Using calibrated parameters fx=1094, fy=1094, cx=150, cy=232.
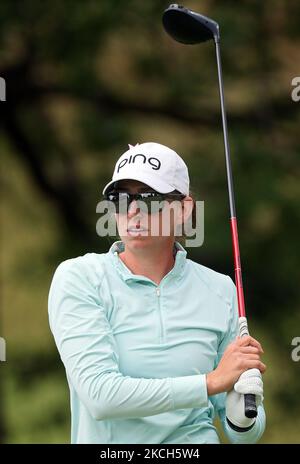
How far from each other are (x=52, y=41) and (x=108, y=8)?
0.40 metres

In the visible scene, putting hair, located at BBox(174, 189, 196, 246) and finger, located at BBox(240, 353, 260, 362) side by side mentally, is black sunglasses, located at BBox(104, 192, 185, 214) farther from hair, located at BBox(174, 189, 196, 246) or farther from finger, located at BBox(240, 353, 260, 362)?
finger, located at BBox(240, 353, 260, 362)

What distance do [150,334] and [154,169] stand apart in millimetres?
342

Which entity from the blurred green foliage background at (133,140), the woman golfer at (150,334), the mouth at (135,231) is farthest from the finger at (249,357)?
the blurred green foliage background at (133,140)

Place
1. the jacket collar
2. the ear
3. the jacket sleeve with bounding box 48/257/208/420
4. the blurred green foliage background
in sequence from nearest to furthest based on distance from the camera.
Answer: the jacket sleeve with bounding box 48/257/208/420, the jacket collar, the ear, the blurred green foliage background

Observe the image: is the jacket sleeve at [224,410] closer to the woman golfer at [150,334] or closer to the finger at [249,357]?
the woman golfer at [150,334]

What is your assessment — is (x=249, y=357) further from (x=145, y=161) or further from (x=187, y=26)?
(x=187, y=26)

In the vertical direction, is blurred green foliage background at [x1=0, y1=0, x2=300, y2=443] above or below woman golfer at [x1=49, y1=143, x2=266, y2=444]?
above

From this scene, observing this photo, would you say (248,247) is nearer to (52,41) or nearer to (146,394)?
(52,41)

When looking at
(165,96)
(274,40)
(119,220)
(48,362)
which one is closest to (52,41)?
(165,96)

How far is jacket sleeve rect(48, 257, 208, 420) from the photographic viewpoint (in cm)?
206

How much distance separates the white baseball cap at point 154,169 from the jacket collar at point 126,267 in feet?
0.41

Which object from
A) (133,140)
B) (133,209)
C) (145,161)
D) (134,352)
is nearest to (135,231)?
(133,209)

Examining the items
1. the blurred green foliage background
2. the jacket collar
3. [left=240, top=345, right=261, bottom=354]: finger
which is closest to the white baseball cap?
the jacket collar

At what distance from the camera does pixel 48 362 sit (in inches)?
285
